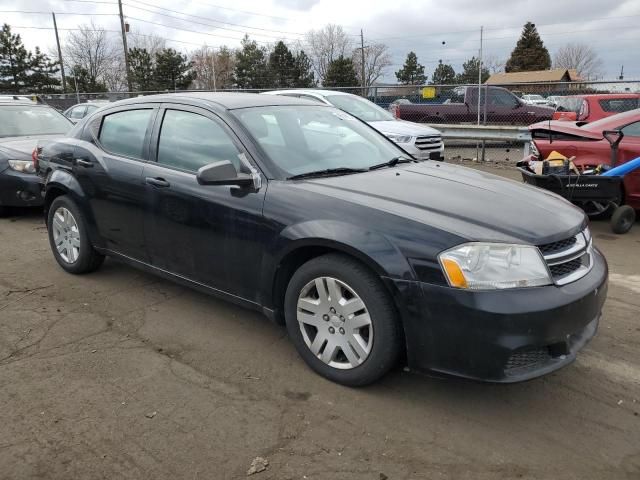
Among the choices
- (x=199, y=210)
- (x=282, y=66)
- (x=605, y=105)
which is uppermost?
(x=282, y=66)

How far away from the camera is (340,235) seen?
9.66ft

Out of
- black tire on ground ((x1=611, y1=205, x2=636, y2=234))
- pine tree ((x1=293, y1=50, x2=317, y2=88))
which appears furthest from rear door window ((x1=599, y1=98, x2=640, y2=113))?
pine tree ((x1=293, y1=50, x2=317, y2=88))

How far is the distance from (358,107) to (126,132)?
7.57m

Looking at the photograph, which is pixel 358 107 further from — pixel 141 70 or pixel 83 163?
pixel 141 70

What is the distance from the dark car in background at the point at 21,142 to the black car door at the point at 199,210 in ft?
13.2

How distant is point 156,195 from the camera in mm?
3932

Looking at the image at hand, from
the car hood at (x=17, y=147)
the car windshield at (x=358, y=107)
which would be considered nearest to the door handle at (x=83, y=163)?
the car hood at (x=17, y=147)

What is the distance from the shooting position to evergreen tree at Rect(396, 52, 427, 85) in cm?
8362

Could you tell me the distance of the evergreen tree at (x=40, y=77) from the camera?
53188mm

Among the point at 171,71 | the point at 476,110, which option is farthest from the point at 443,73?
the point at 476,110

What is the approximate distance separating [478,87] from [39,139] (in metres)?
12.1

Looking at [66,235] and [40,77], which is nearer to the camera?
[66,235]

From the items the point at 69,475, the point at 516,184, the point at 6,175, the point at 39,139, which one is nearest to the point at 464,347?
the point at 516,184

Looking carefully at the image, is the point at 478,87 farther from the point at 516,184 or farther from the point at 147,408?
the point at 147,408
